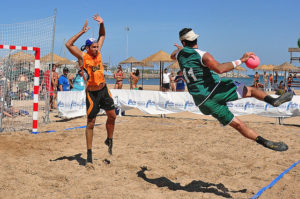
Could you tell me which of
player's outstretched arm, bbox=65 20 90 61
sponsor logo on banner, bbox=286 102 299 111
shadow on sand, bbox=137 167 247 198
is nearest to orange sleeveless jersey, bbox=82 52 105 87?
player's outstretched arm, bbox=65 20 90 61

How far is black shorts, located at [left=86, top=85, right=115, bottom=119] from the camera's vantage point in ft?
17.9

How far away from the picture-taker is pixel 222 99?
420 cm

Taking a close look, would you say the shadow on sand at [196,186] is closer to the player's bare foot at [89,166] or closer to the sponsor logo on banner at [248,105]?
the player's bare foot at [89,166]

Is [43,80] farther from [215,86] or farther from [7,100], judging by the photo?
[215,86]

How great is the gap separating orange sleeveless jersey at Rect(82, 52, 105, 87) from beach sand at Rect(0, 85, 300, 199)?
1372mm

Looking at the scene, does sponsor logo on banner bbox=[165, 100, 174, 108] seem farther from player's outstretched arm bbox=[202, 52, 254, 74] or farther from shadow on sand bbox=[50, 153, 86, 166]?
player's outstretched arm bbox=[202, 52, 254, 74]

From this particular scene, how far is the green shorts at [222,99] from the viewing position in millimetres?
4156

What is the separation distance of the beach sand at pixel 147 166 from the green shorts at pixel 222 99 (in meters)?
1.00

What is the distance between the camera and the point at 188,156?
20.3 ft

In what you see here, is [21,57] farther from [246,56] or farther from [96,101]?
[246,56]

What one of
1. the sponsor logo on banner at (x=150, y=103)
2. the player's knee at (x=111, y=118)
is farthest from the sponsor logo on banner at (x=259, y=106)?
the player's knee at (x=111, y=118)

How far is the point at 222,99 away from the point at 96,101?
7.31 ft

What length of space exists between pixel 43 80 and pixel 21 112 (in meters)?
1.31

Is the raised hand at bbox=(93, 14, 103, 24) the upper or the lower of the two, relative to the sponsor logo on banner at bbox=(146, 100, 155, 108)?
upper
